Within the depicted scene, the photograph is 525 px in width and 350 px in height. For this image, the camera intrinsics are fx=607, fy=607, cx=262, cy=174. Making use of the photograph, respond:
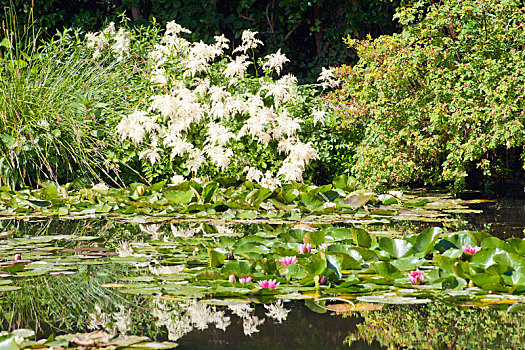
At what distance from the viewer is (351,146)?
5.77 metres

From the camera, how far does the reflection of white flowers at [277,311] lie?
1958 millimetres

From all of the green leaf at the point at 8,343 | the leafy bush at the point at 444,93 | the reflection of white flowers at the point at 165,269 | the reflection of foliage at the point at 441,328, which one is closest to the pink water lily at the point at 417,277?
the reflection of foliage at the point at 441,328

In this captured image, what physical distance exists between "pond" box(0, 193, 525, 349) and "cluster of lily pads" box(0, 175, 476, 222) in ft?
3.43

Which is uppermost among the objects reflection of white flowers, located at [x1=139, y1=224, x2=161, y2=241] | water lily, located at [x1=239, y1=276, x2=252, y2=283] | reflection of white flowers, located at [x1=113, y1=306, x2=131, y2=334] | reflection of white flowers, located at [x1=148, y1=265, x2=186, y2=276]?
reflection of white flowers, located at [x1=139, y1=224, x2=161, y2=241]

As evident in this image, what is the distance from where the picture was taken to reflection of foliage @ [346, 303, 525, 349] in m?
1.67

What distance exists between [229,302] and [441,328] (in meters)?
0.69

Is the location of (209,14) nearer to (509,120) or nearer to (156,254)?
(509,120)

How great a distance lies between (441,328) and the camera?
5.90 ft

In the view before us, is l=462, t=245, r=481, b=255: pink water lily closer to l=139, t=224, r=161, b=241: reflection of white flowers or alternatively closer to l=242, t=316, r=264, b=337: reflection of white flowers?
l=242, t=316, r=264, b=337: reflection of white flowers

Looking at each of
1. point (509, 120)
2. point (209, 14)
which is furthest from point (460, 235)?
point (209, 14)

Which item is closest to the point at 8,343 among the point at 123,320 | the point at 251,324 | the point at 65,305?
the point at 123,320

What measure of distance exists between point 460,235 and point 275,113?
345 centimetres

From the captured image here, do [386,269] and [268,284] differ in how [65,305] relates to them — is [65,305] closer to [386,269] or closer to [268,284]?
[268,284]

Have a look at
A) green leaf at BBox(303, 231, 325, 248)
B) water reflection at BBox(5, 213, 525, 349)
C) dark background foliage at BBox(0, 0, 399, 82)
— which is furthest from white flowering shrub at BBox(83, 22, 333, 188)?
water reflection at BBox(5, 213, 525, 349)
